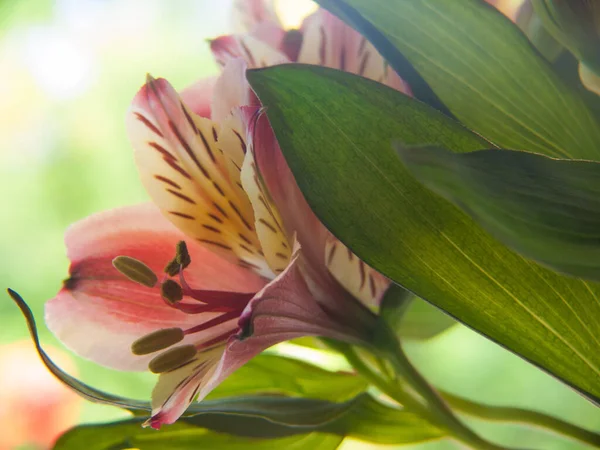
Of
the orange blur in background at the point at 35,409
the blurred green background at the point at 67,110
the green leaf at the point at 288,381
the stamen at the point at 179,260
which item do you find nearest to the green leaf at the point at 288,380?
the green leaf at the point at 288,381

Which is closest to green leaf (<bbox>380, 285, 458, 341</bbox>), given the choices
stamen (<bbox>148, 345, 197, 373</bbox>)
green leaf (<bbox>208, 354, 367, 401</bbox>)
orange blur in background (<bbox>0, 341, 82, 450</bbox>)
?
green leaf (<bbox>208, 354, 367, 401</bbox>)

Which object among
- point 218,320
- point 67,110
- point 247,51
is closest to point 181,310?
point 218,320

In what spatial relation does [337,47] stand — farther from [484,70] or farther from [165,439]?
[165,439]

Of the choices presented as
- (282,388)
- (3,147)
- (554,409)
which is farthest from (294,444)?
(3,147)

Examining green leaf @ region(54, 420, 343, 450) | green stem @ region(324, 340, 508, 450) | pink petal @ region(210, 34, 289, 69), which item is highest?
pink petal @ region(210, 34, 289, 69)

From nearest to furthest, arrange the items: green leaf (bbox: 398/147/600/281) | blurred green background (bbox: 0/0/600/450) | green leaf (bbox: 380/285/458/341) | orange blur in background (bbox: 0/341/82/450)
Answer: green leaf (bbox: 398/147/600/281) < green leaf (bbox: 380/285/458/341) < orange blur in background (bbox: 0/341/82/450) < blurred green background (bbox: 0/0/600/450)

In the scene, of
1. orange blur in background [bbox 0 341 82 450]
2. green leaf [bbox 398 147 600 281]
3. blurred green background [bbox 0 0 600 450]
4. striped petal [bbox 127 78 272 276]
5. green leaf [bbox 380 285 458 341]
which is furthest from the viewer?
blurred green background [bbox 0 0 600 450]

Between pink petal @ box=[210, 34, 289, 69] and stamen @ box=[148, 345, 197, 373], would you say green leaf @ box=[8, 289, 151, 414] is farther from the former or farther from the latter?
pink petal @ box=[210, 34, 289, 69]

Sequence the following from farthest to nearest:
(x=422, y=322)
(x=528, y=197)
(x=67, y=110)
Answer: (x=67, y=110)
(x=422, y=322)
(x=528, y=197)
